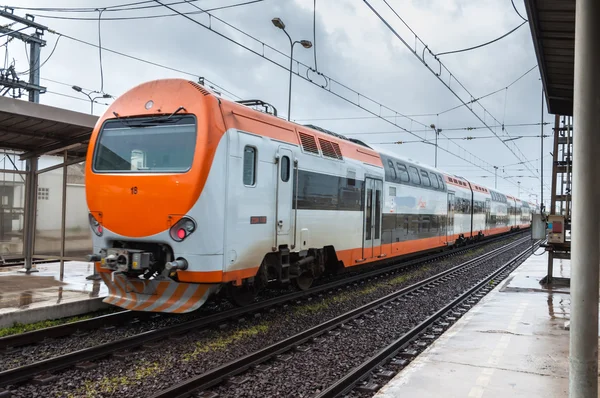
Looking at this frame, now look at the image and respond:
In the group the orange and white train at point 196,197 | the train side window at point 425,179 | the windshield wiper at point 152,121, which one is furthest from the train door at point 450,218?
the windshield wiper at point 152,121

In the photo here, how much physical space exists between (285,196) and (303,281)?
8.60 feet

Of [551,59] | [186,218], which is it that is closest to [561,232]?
[551,59]

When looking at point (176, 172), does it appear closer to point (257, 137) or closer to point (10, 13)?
point (257, 137)

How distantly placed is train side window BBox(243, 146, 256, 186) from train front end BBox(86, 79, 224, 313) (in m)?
0.71

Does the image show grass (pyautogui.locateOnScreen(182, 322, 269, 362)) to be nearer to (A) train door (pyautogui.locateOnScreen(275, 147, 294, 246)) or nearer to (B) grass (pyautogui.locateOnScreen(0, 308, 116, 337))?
(A) train door (pyautogui.locateOnScreen(275, 147, 294, 246))

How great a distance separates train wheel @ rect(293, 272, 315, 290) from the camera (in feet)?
33.6

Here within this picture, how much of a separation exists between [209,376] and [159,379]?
1.79 ft

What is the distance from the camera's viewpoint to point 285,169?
8.55 metres

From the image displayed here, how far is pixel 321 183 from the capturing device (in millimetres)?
9734

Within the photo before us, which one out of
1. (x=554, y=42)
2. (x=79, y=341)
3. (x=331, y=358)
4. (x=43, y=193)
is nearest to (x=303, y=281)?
(x=331, y=358)

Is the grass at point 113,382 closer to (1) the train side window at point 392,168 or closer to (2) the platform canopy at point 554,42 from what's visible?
(2) the platform canopy at point 554,42

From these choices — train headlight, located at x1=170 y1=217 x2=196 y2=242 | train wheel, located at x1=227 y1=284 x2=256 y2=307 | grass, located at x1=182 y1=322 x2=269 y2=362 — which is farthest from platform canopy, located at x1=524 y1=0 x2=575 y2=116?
train wheel, located at x1=227 y1=284 x2=256 y2=307

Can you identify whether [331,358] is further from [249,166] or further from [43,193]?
[43,193]

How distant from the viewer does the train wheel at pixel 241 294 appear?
Answer: 8117 millimetres
